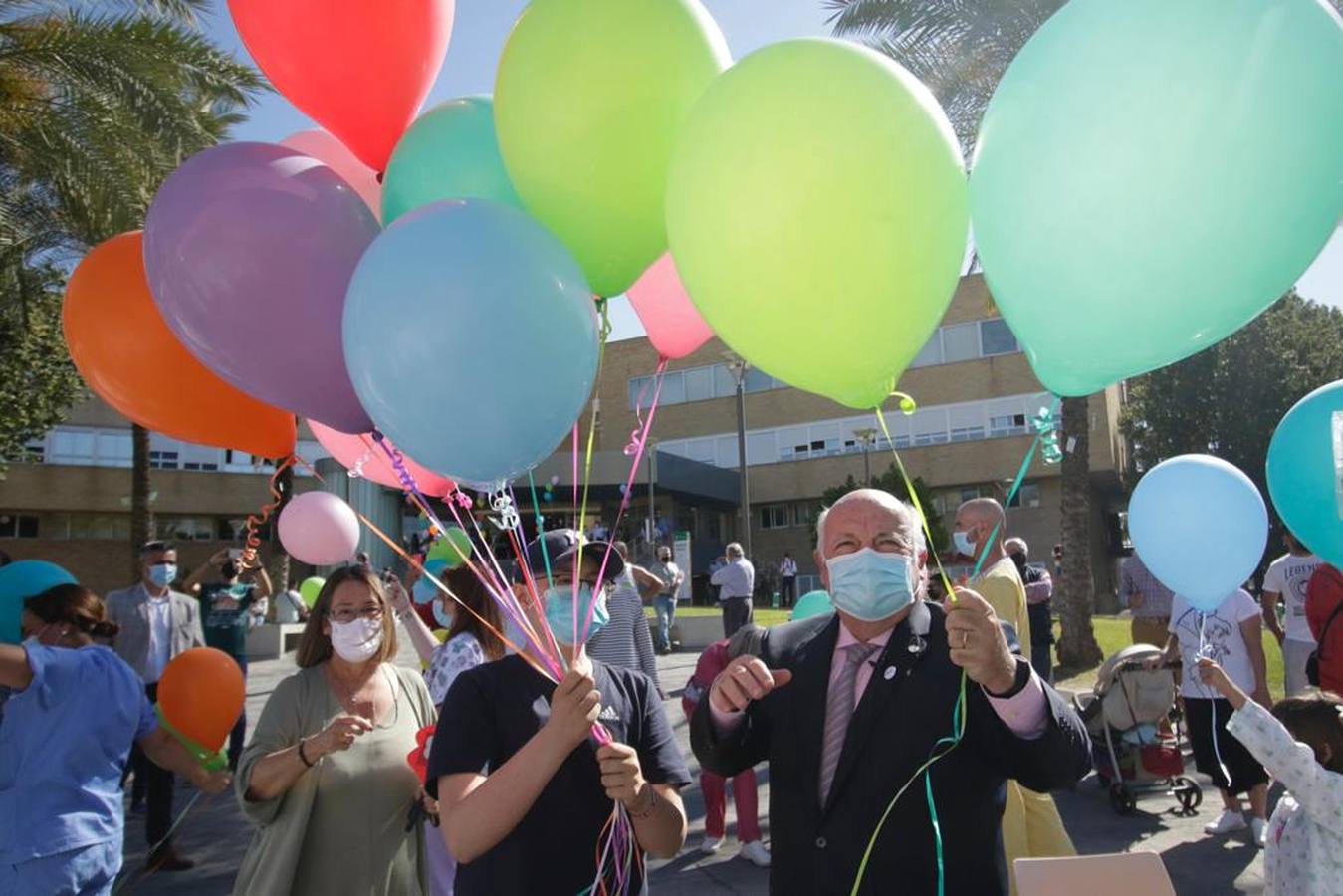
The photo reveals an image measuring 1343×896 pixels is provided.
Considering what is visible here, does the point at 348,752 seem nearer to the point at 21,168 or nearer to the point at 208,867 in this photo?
the point at 208,867

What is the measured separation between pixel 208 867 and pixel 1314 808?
5.90 metres

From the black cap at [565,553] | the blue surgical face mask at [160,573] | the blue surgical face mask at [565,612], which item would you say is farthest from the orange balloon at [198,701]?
the blue surgical face mask at [160,573]

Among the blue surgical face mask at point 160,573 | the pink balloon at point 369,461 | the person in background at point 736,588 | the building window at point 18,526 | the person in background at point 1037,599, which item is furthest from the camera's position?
the building window at point 18,526

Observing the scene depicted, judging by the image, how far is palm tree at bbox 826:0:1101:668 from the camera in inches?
392

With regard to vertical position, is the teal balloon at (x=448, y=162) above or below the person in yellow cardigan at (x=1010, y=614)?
above

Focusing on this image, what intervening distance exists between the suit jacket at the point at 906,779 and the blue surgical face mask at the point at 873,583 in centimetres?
11

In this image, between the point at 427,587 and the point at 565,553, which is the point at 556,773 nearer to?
the point at 565,553

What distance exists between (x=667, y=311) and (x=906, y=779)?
193 centimetres

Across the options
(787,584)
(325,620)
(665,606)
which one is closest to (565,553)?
(325,620)

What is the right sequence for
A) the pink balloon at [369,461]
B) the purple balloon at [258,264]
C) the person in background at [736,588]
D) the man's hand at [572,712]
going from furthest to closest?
the person in background at [736,588]
the pink balloon at [369,461]
the purple balloon at [258,264]
the man's hand at [572,712]

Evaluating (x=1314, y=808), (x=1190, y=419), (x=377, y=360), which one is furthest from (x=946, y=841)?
(x=1190, y=419)

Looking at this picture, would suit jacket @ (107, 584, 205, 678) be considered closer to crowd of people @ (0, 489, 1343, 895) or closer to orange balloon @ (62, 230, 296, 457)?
crowd of people @ (0, 489, 1343, 895)

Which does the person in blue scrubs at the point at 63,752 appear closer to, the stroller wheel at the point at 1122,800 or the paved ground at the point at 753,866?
the paved ground at the point at 753,866

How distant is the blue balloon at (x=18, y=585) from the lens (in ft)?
11.4
